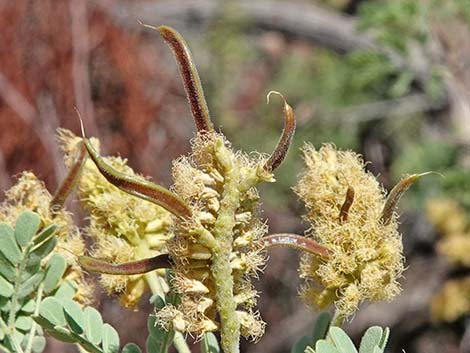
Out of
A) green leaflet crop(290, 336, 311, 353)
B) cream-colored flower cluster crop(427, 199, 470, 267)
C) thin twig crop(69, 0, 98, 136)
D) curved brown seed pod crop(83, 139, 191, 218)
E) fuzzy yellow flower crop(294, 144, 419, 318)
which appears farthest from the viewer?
thin twig crop(69, 0, 98, 136)

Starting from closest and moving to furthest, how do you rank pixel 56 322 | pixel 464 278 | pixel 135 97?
1. pixel 56 322
2. pixel 464 278
3. pixel 135 97

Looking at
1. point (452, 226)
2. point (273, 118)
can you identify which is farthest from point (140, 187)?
point (273, 118)

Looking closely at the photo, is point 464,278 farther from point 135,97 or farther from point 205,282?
point 205,282

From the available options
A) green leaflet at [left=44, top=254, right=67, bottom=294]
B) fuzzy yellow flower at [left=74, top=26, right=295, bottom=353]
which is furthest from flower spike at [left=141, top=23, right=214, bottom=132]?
green leaflet at [left=44, top=254, right=67, bottom=294]

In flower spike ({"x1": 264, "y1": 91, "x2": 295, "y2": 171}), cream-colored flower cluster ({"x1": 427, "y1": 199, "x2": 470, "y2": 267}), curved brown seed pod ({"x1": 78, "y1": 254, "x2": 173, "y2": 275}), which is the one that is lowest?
cream-colored flower cluster ({"x1": 427, "y1": 199, "x2": 470, "y2": 267})

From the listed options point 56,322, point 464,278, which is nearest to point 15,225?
point 56,322

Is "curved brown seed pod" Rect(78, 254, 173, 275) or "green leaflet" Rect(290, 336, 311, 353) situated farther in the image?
"green leaflet" Rect(290, 336, 311, 353)

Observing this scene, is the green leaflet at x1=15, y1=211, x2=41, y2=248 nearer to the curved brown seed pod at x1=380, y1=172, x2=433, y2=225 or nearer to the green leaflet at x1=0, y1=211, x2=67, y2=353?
the green leaflet at x1=0, y1=211, x2=67, y2=353
